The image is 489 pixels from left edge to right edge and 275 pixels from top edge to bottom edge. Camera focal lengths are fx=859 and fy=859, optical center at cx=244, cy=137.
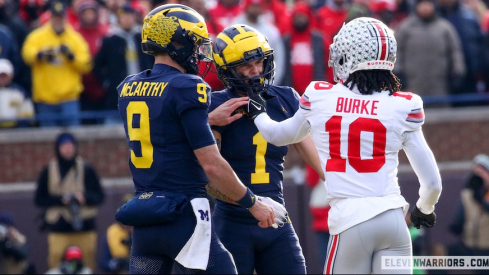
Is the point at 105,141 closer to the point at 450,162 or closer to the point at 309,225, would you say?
the point at 309,225

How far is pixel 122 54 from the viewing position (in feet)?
34.1

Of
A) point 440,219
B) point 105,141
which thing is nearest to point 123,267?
point 105,141

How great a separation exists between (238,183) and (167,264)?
63 cm

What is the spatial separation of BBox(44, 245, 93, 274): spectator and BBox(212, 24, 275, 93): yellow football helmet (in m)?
4.68

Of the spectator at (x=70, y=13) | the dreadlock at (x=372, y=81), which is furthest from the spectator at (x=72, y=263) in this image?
the dreadlock at (x=372, y=81)

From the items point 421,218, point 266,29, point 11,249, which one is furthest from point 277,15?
point 421,218

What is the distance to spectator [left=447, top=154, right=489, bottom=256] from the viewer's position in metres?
9.68

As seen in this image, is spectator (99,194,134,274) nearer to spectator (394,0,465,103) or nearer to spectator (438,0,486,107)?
spectator (394,0,465,103)

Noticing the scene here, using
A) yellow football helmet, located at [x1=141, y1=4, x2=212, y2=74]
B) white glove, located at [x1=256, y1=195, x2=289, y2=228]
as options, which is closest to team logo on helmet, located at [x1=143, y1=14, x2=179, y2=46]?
yellow football helmet, located at [x1=141, y1=4, x2=212, y2=74]

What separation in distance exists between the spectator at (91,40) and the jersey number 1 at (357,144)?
6483 millimetres

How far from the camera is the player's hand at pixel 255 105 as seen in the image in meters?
5.18

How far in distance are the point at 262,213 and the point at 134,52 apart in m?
5.90

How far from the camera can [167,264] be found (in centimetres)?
493

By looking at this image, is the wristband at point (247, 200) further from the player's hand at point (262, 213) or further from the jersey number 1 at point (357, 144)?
the jersey number 1 at point (357, 144)
